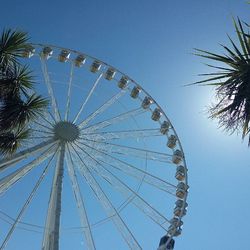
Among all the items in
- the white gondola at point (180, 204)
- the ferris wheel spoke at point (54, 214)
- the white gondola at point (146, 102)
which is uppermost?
the white gondola at point (146, 102)

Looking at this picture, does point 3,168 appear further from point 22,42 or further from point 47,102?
point 22,42

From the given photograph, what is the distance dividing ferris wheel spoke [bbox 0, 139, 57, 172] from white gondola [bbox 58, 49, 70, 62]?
6644mm

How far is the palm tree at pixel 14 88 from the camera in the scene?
42.7 ft

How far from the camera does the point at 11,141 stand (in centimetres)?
1496

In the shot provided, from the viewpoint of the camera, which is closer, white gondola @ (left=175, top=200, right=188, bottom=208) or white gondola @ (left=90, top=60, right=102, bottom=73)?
white gondola @ (left=175, top=200, right=188, bottom=208)

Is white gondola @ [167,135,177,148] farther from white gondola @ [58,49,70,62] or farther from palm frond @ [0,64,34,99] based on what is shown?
palm frond @ [0,64,34,99]

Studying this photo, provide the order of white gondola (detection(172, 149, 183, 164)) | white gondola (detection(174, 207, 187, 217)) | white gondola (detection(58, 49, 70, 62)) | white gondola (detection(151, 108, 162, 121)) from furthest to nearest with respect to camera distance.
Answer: white gondola (detection(151, 108, 162, 121)), white gondola (detection(58, 49, 70, 62)), white gondola (detection(172, 149, 183, 164)), white gondola (detection(174, 207, 187, 217))

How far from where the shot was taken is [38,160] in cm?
1916

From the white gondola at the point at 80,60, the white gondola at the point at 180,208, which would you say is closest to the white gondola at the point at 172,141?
the white gondola at the point at 180,208

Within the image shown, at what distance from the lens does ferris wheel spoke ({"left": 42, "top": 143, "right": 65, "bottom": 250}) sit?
51.5 ft

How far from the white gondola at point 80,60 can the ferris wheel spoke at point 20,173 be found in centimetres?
713

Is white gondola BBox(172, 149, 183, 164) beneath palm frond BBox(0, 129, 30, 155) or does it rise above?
above

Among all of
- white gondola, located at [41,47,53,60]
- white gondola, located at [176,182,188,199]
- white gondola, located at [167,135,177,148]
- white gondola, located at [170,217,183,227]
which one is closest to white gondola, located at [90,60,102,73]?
white gondola, located at [41,47,53,60]

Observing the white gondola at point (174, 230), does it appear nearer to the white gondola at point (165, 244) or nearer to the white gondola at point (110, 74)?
the white gondola at point (165, 244)
